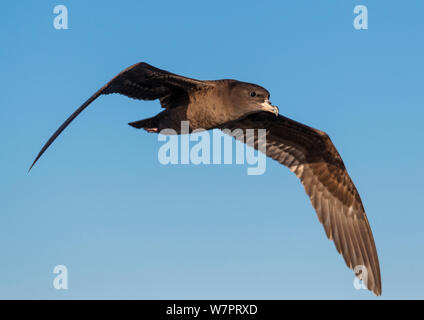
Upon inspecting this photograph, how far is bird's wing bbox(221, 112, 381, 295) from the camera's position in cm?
1132

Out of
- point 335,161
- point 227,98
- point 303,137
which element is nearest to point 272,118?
point 303,137

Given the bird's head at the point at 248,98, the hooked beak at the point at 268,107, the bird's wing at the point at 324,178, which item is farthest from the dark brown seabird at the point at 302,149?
the hooked beak at the point at 268,107

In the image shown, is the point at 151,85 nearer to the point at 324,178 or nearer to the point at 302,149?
the point at 302,149

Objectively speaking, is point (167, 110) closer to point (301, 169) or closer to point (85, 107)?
point (85, 107)

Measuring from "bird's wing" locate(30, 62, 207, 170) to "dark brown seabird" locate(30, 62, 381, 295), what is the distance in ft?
0.06

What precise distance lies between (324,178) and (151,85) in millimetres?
4662

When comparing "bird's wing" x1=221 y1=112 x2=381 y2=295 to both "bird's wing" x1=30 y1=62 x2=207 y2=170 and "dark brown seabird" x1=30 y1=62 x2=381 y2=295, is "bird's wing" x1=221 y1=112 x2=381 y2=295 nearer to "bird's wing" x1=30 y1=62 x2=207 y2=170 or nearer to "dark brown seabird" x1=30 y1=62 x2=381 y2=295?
"dark brown seabird" x1=30 y1=62 x2=381 y2=295

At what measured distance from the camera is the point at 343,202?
11820 millimetres

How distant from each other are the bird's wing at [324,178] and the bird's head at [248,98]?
213 centimetres

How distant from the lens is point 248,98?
Answer: 9047mm

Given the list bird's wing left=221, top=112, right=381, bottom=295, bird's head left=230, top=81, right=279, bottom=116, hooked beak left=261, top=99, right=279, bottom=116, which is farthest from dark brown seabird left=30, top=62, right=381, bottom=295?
hooked beak left=261, top=99, right=279, bottom=116

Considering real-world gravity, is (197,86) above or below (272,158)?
above

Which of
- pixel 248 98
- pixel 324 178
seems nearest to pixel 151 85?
pixel 248 98
